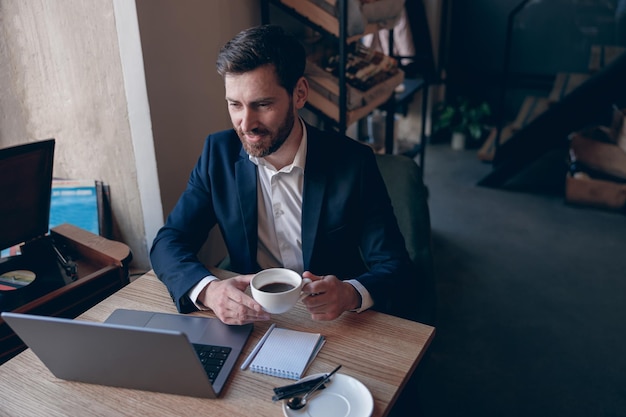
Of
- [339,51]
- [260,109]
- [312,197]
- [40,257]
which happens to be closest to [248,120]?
[260,109]

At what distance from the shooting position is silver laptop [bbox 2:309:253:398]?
959 mm

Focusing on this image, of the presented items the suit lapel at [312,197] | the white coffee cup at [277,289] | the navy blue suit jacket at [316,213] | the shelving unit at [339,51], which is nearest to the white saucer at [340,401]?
the white coffee cup at [277,289]

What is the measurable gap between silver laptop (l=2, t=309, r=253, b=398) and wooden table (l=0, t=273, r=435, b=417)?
23mm

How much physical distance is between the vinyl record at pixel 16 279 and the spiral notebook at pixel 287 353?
777 millimetres

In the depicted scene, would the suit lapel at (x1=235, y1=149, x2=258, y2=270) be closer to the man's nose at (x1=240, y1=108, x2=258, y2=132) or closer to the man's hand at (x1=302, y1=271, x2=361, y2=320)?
the man's nose at (x1=240, y1=108, x2=258, y2=132)

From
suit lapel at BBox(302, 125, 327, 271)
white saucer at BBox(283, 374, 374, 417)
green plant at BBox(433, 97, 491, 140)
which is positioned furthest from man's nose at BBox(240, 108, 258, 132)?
green plant at BBox(433, 97, 491, 140)

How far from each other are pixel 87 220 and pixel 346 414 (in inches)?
53.7

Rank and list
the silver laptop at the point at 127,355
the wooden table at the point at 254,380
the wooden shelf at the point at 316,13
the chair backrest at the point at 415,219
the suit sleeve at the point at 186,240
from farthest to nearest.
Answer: the wooden shelf at the point at 316,13 → the chair backrest at the point at 415,219 → the suit sleeve at the point at 186,240 → the wooden table at the point at 254,380 → the silver laptop at the point at 127,355

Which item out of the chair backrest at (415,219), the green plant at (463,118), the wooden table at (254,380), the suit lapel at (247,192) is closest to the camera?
the wooden table at (254,380)

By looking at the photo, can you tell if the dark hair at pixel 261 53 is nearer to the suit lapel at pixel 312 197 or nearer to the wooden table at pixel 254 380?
the suit lapel at pixel 312 197

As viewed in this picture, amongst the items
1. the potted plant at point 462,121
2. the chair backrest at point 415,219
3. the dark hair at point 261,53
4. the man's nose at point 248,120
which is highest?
the dark hair at point 261,53

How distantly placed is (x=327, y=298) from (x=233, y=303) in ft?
0.71

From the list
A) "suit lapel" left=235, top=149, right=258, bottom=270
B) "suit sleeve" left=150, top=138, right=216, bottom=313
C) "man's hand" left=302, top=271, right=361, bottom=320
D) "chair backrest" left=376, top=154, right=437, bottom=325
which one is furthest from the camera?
"chair backrest" left=376, top=154, right=437, bottom=325

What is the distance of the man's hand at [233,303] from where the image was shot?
4.13 feet
